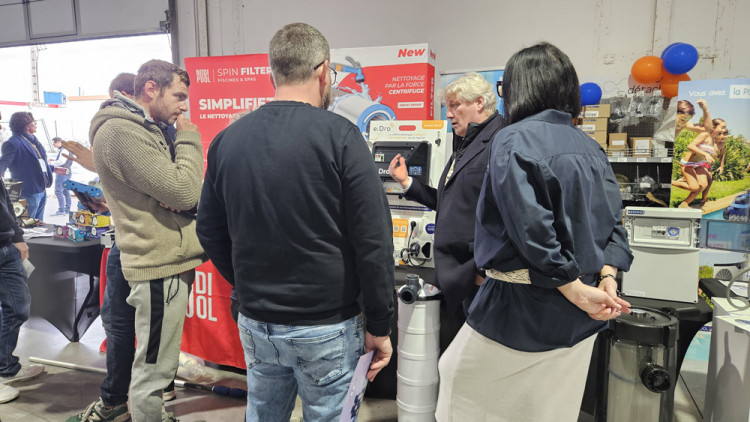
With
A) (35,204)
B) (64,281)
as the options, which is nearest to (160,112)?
(64,281)

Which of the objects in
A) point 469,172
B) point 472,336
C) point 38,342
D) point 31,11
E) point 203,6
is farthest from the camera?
point 31,11

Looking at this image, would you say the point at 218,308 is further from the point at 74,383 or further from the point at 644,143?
the point at 644,143

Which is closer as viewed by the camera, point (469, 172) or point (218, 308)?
point (469, 172)

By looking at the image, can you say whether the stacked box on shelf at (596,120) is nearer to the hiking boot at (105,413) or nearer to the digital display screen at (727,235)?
the digital display screen at (727,235)

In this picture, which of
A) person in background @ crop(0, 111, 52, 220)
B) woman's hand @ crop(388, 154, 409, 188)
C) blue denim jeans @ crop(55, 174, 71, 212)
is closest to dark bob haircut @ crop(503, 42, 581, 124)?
woman's hand @ crop(388, 154, 409, 188)

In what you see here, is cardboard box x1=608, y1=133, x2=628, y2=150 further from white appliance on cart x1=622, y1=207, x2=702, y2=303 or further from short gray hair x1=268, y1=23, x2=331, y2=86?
short gray hair x1=268, y1=23, x2=331, y2=86

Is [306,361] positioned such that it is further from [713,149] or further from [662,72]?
[662,72]

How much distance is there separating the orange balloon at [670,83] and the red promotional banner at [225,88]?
10.8 ft

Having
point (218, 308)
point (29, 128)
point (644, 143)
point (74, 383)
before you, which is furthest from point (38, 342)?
point (644, 143)

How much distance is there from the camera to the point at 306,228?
3.98ft

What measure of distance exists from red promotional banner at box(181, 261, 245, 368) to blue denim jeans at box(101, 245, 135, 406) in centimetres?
72

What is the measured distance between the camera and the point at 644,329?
1.99 metres

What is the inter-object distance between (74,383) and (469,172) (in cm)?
294

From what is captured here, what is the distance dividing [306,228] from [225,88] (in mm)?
3029
